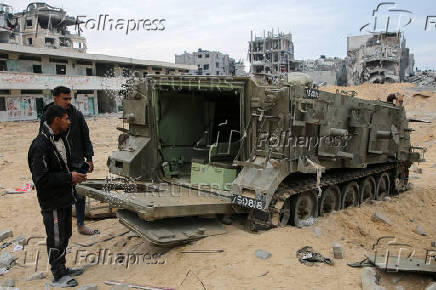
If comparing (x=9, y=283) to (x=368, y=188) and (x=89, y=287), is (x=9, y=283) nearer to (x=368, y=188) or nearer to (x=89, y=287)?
(x=89, y=287)

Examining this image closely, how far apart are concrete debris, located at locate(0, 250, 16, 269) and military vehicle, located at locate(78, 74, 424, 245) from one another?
4.33ft

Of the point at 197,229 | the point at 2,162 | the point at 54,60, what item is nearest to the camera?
the point at 197,229

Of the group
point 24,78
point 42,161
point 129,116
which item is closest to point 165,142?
point 129,116

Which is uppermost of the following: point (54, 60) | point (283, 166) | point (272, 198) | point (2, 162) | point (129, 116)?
point (54, 60)

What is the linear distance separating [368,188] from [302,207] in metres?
3.13

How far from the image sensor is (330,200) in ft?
26.2

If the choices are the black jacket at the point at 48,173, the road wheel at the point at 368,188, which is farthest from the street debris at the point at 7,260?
the road wheel at the point at 368,188

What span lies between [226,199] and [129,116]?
279 centimetres

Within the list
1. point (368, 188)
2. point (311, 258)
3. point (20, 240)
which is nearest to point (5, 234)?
point (20, 240)

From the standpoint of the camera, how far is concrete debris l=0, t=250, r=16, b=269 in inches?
222

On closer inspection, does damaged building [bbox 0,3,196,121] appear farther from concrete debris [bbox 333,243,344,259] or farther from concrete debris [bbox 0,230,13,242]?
concrete debris [bbox 333,243,344,259]

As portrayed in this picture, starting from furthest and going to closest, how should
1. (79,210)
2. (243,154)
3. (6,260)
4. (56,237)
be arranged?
1. (79,210)
2. (243,154)
3. (6,260)
4. (56,237)

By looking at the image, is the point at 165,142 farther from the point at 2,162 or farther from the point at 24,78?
the point at 24,78

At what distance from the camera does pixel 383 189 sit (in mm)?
10250
